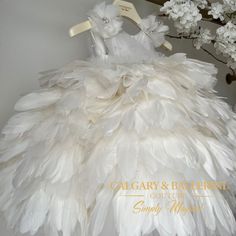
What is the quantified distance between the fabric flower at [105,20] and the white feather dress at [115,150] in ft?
0.39

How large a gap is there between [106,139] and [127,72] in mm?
125

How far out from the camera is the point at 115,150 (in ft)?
1.51

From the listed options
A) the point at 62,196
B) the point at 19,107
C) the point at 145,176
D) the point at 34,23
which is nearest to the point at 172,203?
the point at 145,176

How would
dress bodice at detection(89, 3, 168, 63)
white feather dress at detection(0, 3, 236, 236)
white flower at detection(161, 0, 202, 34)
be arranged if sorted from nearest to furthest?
1. white feather dress at detection(0, 3, 236, 236)
2. dress bodice at detection(89, 3, 168, 63)
3. white flower at detection(161, 0, 202, 34)

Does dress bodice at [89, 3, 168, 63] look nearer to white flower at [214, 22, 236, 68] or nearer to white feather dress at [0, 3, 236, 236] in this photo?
white feather dress at [0, 3, 236, 236]

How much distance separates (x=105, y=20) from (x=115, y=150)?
12.2 inches

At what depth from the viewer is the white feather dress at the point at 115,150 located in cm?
44

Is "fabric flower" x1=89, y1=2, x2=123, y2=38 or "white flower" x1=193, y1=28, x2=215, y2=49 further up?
"fabric flower" x1=89, y1=2, x2=123, y2=38

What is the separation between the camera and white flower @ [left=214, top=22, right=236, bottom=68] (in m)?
0.77

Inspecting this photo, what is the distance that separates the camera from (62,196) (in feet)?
1.51
